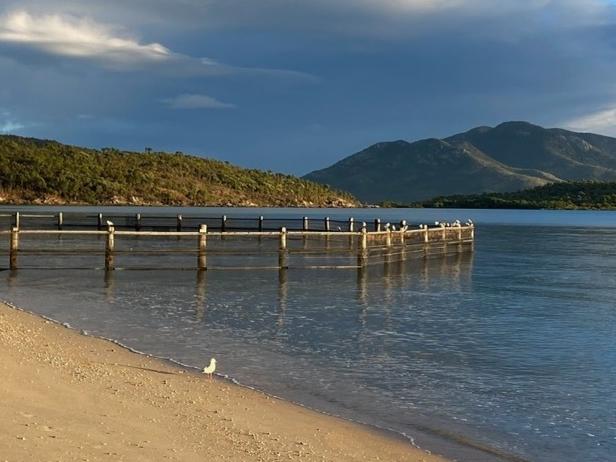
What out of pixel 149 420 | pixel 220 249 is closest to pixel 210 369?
pixel 149 420

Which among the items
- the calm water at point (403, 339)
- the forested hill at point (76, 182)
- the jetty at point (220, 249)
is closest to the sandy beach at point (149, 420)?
the calm water at point (403, 339)

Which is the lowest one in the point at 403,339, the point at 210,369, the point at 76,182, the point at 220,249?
the point at 403,339

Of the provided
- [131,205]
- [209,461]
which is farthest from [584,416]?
[131,205]

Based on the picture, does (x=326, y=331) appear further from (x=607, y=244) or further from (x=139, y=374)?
(x=607, y=244)

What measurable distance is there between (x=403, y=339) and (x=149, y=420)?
8696 mm

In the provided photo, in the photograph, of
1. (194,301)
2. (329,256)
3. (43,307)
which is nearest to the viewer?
(43,307)

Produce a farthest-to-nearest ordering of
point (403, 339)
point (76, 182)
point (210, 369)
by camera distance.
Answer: point (76, 182) → point (403, 339) → point (210, 369)

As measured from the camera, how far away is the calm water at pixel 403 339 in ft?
33.9

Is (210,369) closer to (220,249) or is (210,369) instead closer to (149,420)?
(149,420)

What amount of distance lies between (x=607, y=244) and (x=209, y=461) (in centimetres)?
5794

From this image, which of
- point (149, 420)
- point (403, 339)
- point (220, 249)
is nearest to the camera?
point (149, 420)

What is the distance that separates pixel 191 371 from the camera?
1262 cm

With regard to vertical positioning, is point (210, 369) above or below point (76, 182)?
below

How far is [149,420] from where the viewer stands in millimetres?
8984
